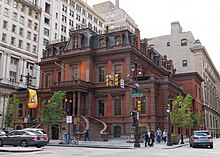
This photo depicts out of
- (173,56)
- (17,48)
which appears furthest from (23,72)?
(173,56)

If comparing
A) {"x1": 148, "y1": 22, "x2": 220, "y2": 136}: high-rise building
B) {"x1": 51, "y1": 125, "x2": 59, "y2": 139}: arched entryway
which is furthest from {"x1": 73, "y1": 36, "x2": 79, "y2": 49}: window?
{"x1": 148, "y1": 22, "x2": 220, "y2": 136}: high-rise building

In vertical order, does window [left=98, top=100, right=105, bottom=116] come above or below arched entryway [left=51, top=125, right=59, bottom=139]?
above

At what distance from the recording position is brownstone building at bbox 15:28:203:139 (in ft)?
129

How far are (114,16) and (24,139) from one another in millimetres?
99445

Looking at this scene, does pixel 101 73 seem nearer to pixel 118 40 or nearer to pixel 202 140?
pixel 118 40

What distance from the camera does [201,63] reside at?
70500 millimetres

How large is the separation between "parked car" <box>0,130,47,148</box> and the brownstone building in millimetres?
13703

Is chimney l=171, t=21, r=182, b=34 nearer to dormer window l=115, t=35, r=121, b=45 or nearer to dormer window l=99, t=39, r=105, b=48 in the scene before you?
dormer window l=115, t=35, r=121, b=45

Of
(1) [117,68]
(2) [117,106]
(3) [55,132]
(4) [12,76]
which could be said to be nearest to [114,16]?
(4) [12,76]

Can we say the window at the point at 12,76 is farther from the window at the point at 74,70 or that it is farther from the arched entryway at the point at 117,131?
the arched entryway at the point at 117,131

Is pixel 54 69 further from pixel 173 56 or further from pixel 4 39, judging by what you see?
pixel 173 56

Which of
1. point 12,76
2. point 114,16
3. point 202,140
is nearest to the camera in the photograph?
point 202,140

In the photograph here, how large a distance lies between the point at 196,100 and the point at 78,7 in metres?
47.8

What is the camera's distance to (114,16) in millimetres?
117875
